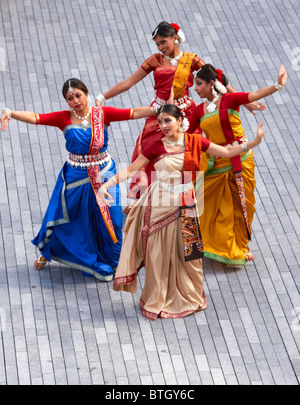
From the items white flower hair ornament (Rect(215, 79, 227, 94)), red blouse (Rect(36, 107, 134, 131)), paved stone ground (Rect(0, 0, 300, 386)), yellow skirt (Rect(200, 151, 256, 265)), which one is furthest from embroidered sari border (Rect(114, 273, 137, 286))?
white flower hair ornament (Rect(215, 79, 227, 94))

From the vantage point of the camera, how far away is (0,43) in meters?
11.9

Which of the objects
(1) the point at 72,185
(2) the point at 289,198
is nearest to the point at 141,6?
(2) the point at 289,198

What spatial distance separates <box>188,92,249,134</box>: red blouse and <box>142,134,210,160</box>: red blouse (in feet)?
2.24

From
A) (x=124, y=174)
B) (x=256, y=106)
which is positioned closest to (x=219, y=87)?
(x=256, y=106)

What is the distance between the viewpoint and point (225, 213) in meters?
8.78

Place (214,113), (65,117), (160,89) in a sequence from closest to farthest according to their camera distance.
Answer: (65,117) → (214,113) → (160,89)

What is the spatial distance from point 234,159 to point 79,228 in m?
1.48

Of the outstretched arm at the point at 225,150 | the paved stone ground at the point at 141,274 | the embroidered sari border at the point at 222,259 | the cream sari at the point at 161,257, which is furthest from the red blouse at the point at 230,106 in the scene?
the paved stone ground at the point at 141,274

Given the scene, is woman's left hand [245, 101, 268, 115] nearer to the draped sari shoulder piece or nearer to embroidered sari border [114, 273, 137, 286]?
the draped sari shoulder piece

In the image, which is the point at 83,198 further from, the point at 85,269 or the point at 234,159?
the point at 234,159

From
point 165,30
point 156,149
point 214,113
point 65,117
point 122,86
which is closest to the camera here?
point 156,149
